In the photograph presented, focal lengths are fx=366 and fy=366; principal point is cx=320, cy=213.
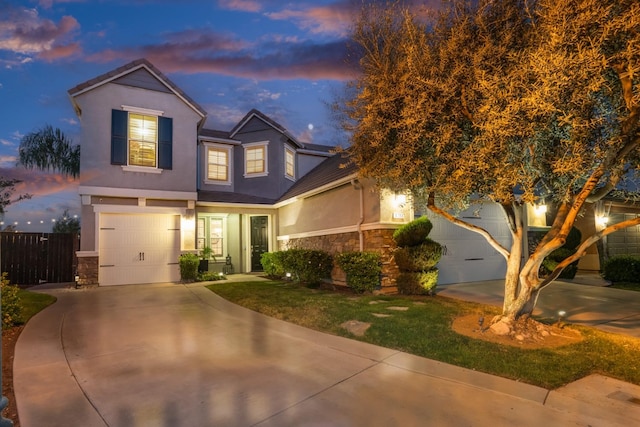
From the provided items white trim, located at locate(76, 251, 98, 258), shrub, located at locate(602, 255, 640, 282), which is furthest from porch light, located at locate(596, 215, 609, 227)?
white trim, located at locate(76, 251, 98, 258)

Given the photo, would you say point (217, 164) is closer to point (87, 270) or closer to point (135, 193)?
point (135, 193)

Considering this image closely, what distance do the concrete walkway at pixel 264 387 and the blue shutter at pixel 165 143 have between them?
7903mm

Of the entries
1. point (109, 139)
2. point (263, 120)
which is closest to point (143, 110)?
point (109, 139)

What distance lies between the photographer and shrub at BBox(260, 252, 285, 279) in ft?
43.5

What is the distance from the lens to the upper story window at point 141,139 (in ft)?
41.3

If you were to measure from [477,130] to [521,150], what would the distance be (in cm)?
79

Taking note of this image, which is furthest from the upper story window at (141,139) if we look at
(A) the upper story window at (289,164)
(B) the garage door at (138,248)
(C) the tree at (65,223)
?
(C) the tree at (65,223)

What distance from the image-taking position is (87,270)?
12.0m

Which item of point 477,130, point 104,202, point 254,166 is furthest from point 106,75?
point 477,130

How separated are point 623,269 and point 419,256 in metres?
7.22

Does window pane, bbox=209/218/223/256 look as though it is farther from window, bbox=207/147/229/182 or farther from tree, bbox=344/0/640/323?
tree, bbox=344/0/640/323

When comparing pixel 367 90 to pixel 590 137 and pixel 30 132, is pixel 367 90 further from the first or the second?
pixel 30 132

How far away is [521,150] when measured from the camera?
18.0 feet

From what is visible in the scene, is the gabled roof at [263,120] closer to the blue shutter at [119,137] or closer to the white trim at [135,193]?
the white trim at [135,193]
